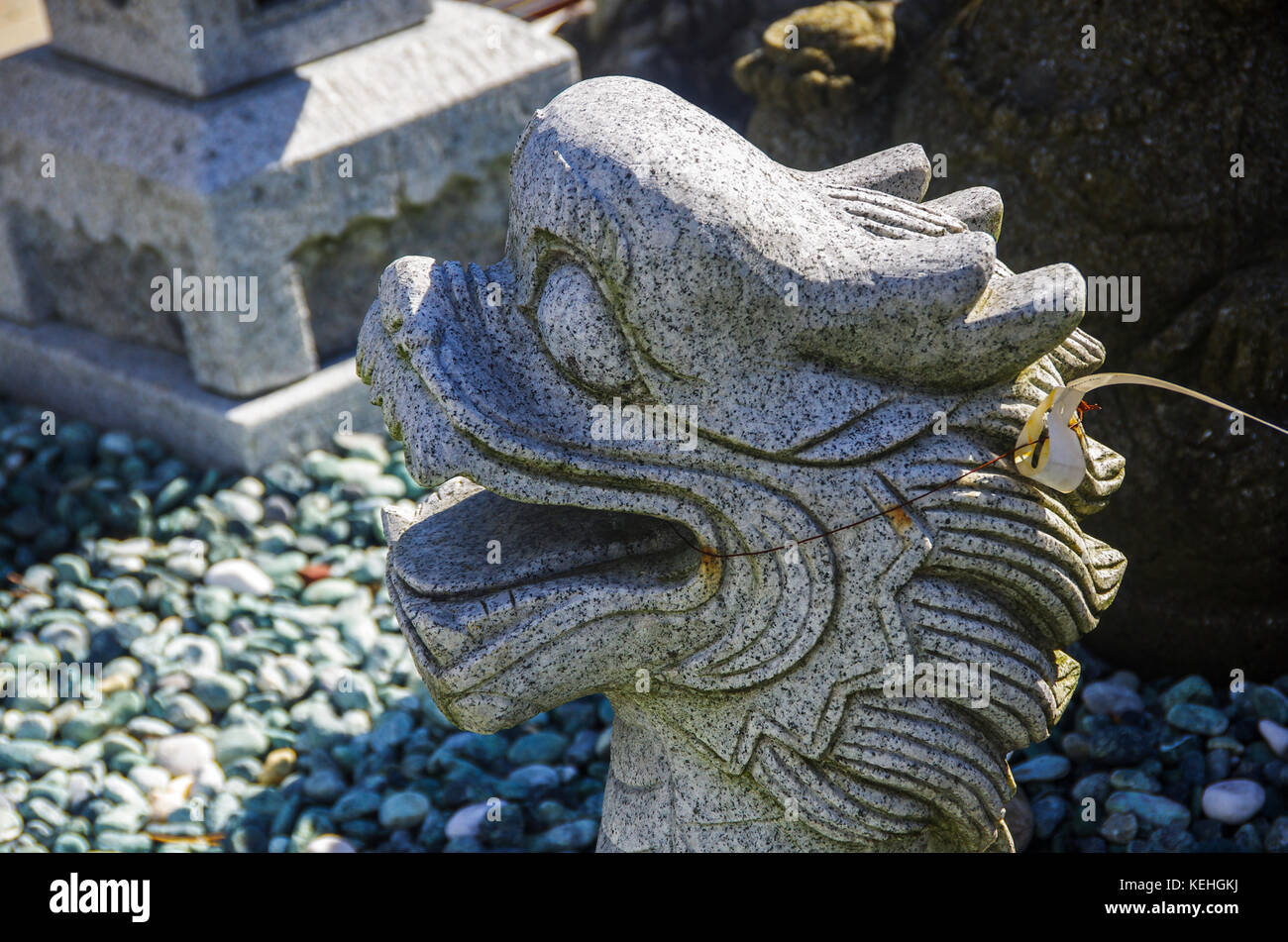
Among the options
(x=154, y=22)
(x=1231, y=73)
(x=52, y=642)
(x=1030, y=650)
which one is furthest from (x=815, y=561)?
(x=154, y=22)

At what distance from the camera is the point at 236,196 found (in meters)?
4.38

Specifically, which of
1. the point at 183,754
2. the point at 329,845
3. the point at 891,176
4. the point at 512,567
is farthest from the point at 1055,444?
the point at 183,754

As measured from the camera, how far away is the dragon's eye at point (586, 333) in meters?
2.15

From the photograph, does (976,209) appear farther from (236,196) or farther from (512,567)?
(236,196)

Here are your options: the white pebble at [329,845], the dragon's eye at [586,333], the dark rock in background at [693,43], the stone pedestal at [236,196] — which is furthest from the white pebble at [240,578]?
the dark rock in background at [693,43]

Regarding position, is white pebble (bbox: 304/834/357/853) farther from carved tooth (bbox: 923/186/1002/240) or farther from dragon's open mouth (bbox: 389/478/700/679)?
carved tooth (bbox: 923/186/1002/240)

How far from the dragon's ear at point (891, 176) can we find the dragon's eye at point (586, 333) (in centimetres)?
57

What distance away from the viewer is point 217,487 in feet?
15.3

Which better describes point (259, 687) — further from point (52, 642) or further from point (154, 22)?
point (154, 22)

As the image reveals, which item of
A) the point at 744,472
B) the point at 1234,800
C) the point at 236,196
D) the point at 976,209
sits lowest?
the point at 1234,800

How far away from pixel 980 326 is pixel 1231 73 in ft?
6.15

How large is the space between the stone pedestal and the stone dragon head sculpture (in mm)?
2294

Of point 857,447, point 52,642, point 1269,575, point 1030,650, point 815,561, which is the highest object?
point 857,447

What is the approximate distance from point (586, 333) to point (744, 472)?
0.33 m
